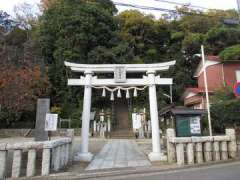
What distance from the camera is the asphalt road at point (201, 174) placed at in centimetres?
633

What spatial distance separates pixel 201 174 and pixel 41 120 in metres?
6.43

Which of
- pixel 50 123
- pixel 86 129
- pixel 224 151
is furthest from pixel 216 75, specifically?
pixel 50 123

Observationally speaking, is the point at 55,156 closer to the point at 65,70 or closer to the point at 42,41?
the point at 65,70

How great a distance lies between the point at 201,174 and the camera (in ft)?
22.1

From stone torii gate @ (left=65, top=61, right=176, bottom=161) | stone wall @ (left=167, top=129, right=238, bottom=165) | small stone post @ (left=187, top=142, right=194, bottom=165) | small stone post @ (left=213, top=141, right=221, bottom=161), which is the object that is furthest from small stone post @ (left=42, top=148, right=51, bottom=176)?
small stone post @ (left=213, top=141, right=221, bottom=161)

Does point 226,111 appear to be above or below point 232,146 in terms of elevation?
above

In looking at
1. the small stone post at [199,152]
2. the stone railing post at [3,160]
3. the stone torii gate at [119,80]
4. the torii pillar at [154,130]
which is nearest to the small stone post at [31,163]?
the stone railing post at [3,160]

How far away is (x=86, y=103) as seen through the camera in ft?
32.9

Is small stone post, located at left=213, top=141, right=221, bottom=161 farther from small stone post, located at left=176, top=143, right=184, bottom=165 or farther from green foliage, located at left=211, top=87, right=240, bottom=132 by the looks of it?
green foliage, located at left=211, top=87, right=240, bottom=132

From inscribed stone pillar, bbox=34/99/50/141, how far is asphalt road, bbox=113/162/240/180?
418 centimetres

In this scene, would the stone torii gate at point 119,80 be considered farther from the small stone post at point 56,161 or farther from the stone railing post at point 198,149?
the small stone post at point 56,161

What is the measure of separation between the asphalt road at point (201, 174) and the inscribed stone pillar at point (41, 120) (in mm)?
4182

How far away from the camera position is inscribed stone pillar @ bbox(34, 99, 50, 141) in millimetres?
9344

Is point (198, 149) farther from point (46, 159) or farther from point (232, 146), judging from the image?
point (46, 159)
